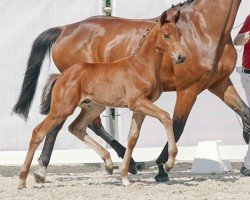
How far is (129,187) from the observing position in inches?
314

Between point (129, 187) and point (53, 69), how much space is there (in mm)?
2476

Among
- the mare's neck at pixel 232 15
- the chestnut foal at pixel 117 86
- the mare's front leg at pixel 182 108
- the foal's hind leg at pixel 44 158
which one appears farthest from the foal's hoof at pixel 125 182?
the mare's neck at pixel 232 15

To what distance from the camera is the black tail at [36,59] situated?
9.19m

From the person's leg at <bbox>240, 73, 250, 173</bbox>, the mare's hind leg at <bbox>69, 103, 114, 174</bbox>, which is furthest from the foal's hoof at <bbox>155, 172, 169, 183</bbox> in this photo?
the person's leg at <bbox>240, 73, 250, 173</bbox>

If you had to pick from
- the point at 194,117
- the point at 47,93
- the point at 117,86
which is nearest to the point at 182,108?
the point at 117,86

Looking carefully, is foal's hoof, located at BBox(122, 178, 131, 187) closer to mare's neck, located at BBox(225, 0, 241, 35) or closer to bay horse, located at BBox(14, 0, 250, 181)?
bay horse, located at BBox(14, 0, 250, 181)

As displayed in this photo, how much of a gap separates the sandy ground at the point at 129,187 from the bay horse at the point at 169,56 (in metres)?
0.27

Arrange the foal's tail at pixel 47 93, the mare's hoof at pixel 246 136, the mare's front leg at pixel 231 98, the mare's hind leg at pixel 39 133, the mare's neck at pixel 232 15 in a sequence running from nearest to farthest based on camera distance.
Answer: the mare's hind leg at pixel 39 133, the foal's tail at pixel 47 93, the mare's neck at pixel 232 15, the mare's front leg at pixel 231 98, the mare's hoof at pixel 246 136

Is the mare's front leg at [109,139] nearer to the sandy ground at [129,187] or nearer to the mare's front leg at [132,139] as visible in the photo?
the sandy ground at [129,187]

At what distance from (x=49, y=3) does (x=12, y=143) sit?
160 centimetres

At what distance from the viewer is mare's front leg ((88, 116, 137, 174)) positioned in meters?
9.14

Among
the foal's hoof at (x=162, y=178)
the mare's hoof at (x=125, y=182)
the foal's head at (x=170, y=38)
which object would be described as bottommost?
the foal's hoof at (x=162, y=178)

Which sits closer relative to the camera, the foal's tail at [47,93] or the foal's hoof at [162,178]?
the foal's tail at [47,93]

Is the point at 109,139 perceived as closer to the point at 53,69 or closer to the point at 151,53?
the point at 53,69
